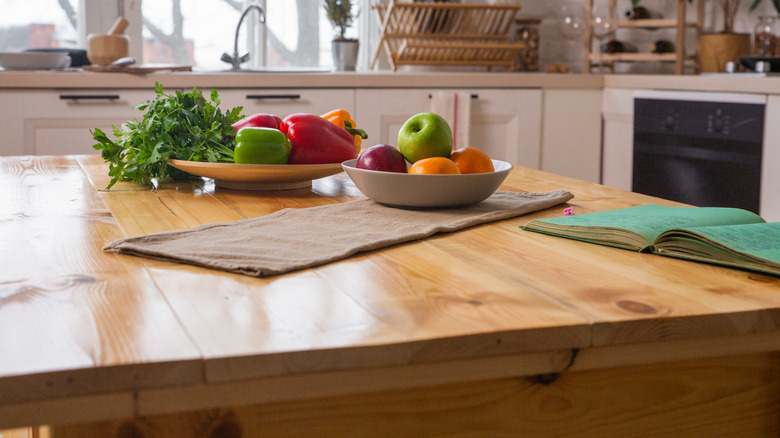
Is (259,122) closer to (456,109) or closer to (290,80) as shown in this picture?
(290,80)

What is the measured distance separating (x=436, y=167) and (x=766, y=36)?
2661mm

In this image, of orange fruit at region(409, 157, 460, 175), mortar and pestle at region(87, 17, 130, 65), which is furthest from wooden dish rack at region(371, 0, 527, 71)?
orange fruit at region(409, 157, 460, 175)

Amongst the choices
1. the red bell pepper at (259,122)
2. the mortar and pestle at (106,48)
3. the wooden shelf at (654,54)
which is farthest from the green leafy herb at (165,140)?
the wooden shelf at (654,54)

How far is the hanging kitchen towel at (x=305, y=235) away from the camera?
805mm

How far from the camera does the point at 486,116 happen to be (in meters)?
3.48

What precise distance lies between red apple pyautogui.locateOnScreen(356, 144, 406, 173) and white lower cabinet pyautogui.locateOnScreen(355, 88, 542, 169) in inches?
84.2

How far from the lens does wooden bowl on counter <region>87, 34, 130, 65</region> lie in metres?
3.10

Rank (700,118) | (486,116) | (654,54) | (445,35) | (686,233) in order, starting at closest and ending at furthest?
(686,233) < (700,118) < (486,116) < (654,54) < (445,35)

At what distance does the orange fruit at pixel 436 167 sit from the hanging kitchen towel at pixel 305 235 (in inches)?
2.2

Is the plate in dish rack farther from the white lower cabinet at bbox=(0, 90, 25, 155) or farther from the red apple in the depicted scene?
the white lower cabinet at bbox=(0, 90, 25, 155)

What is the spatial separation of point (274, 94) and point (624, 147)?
154 cm

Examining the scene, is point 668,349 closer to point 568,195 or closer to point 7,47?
point 568,195

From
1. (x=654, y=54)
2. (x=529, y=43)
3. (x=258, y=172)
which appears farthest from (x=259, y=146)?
(x=529, y=43)

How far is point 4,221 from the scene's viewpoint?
1034 mm
